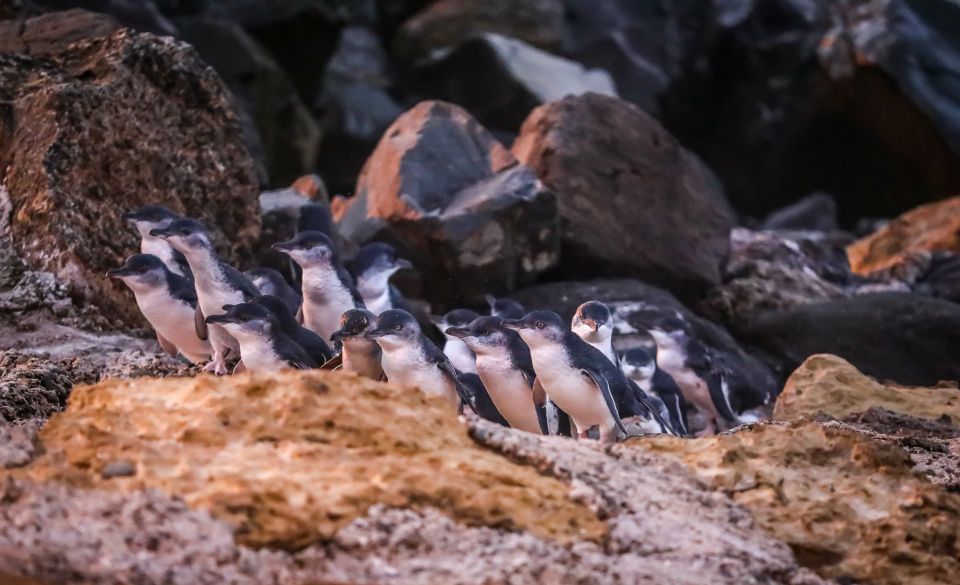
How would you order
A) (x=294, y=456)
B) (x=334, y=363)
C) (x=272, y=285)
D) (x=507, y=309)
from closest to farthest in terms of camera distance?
(x=294, y=456), (x=334, y=363), (x=272, y=285), (x=507, y=309)

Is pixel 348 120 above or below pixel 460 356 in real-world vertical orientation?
below

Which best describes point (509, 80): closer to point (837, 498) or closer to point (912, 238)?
point (912, 238)

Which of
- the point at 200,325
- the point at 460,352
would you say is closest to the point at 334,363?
the point at 200,325

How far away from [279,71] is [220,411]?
14.8 metres

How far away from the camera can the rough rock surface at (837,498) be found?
4.43m

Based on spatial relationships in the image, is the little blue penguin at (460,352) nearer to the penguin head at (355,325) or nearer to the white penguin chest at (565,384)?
the white penguin chest at (565,384)

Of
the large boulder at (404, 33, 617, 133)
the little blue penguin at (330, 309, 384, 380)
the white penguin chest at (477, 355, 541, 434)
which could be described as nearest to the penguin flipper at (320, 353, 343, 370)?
the little blue penguin at (330, 309, 384, 380)

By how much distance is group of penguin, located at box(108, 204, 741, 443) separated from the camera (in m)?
6.08

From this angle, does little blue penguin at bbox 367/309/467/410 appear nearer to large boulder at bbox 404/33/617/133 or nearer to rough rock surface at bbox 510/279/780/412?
rough rock surface at bbox 510/279/780/412

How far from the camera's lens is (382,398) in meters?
4.41

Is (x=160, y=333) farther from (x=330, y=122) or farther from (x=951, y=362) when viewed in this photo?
(x=330, y=122)

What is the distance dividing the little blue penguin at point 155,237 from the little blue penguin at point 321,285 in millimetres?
621

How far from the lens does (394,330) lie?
5.90 metres

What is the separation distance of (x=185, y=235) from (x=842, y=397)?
151 inches
